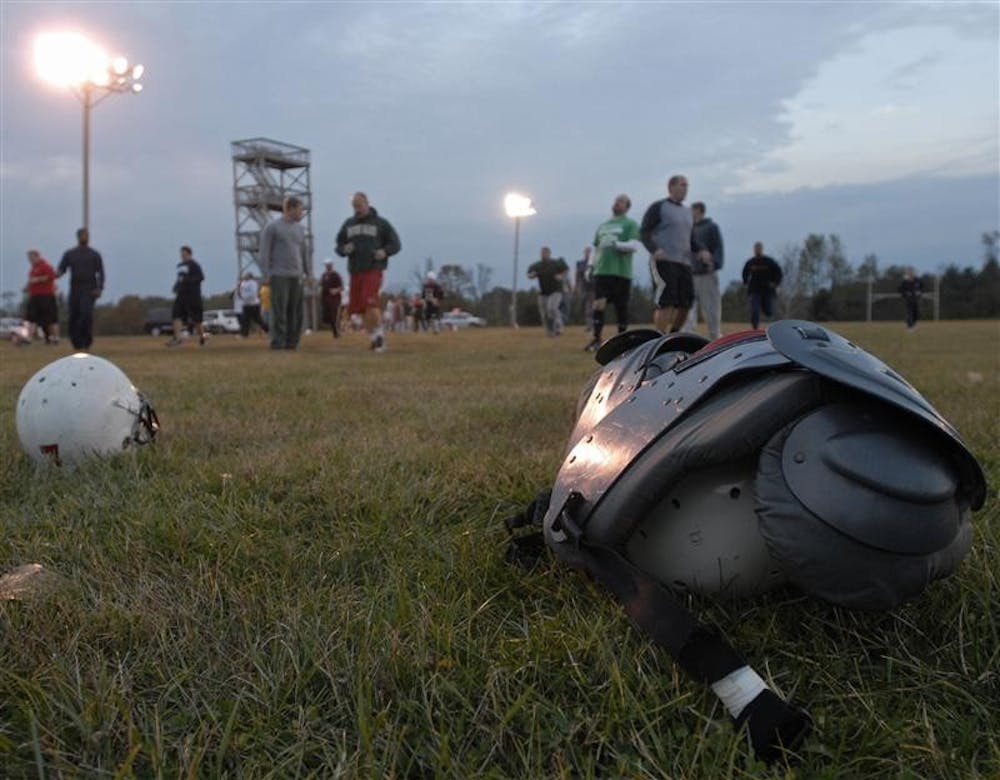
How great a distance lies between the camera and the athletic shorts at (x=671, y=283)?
9484 millimetres

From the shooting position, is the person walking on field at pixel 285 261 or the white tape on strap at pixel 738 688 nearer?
the white tape on strap at pixel 738 688

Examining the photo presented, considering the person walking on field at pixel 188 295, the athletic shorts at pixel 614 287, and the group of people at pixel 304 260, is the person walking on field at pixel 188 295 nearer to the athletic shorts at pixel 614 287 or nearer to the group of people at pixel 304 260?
the group of people at pixel 304 260

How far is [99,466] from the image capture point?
3.03 m

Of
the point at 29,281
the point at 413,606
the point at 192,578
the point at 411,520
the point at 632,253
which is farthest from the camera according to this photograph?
the point at 29,281

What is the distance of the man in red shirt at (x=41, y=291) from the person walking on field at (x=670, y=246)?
13890mm

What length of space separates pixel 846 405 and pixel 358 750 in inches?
39.9

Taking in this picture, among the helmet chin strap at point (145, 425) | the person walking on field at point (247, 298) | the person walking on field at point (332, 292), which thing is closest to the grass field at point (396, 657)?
the helmet chin strap at point (145, 425)

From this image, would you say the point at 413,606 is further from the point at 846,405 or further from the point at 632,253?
the point at 632,253

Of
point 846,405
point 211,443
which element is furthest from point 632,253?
point 846,405

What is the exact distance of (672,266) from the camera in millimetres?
9500

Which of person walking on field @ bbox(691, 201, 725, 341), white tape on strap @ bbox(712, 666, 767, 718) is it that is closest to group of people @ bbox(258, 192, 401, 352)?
person walking on field @ bbox(691, 201, 725, 341)

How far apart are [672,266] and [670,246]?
253mm

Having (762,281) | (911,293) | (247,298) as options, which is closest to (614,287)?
(762,281)

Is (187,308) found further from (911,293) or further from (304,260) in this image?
(911,293)
